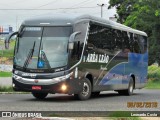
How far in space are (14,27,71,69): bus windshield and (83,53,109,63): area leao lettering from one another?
145cm

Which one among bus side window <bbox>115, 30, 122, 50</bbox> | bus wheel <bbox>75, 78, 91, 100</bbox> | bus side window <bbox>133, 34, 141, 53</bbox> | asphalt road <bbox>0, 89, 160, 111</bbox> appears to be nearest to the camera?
asphalt road <bbox>0, 89, 160, 111</bbox>

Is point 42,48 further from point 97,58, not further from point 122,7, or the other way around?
point 122,7

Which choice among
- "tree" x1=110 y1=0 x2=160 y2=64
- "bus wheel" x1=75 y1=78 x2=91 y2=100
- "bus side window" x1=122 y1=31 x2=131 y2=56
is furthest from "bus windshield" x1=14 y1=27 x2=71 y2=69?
"tree" x1=110 y1=0 x2=160 y2=64

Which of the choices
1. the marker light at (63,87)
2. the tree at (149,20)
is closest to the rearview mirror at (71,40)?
the marker light at (63,87)

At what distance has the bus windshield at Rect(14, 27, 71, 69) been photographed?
18.1 metres

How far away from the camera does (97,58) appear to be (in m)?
20.5

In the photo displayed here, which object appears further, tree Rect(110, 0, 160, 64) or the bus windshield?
tree Rect(110, 0, 160, 64)

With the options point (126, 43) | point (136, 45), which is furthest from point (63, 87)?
point (136, 45)

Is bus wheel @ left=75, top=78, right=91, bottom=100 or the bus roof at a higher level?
the bus roof

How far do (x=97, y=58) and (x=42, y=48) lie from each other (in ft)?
10.1

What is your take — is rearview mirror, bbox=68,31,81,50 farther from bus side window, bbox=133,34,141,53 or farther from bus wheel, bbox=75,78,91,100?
bus side window, bbox=133,34,141,53

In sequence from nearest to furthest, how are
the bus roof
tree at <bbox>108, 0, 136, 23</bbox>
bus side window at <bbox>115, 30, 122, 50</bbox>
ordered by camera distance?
the bus roof
bus side window at <bbox>115, 30, 122, 50</bbox>
tree at <bbox>108, 0, 136, 23</bbox>

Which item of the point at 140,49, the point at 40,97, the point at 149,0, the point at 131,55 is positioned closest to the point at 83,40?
the point at 40,97

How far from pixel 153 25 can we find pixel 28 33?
31622 mm
